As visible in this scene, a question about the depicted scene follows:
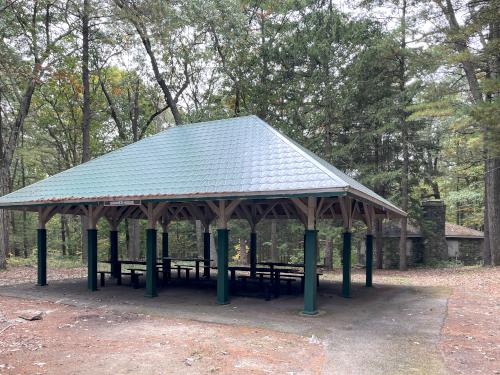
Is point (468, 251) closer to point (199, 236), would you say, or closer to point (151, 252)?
point (199, 236)

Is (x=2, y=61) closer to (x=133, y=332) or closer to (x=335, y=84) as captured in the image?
(x=133, y=332)

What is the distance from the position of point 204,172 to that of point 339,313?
13.7 ft

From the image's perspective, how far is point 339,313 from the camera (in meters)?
8.45

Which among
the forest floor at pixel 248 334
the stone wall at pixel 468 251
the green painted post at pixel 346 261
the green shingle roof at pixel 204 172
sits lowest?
the stone wall at pixel 468 251

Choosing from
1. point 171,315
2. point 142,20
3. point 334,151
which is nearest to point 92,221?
point 171,315

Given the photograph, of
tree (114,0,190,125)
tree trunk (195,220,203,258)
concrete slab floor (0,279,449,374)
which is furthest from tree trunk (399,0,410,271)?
tree trunk (195,220,203,258)

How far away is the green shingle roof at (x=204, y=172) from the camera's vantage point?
313 inches

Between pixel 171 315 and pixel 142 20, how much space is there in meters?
12.2

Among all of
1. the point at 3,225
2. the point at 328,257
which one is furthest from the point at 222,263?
the point at 3,225

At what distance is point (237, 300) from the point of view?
982 cm

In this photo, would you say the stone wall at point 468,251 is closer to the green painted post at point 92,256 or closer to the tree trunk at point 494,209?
the tree trunk at point 494,209

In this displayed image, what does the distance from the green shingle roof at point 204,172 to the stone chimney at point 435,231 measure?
36.9 feet

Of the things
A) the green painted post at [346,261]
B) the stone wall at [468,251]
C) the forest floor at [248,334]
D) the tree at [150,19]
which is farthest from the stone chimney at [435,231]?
the tree at [150,19]

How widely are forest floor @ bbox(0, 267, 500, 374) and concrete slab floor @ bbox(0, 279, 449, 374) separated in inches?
0.8
